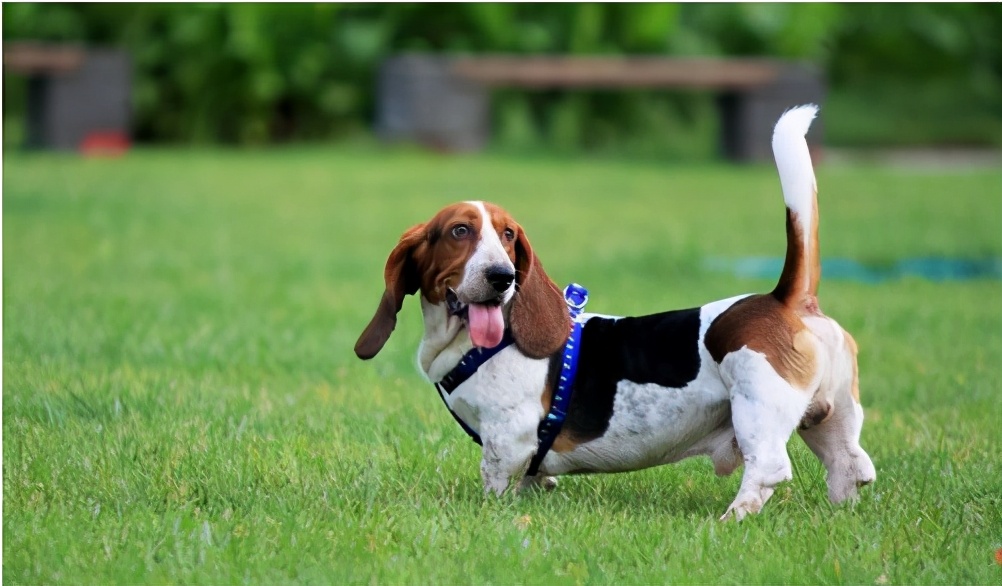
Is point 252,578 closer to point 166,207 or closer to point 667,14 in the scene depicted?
point 166,207

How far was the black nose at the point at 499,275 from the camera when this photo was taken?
4000 millimetres

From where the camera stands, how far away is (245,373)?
6.30m

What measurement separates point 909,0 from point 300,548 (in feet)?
72.4

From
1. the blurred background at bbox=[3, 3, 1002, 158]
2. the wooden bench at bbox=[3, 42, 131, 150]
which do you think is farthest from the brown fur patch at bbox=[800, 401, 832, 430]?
the wooden bench at bbox=[3, 42, 131, 150]

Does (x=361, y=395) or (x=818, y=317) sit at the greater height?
(x=818, y=317)

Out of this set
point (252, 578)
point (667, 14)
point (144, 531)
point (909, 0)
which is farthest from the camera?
point (909, 0)

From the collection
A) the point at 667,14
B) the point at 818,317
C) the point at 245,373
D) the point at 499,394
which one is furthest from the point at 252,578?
the point at 667,14

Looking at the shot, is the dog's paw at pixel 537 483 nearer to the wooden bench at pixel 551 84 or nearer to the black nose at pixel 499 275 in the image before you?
the black nose at pixel 499 275

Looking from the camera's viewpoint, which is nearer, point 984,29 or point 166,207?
point 166,207

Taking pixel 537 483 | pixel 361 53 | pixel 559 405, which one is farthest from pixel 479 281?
pixel 361 53

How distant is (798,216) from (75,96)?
1576cm

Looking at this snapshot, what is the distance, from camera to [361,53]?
64.2 feet

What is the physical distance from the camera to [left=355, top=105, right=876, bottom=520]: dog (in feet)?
13.1

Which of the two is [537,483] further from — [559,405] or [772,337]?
[772,337]
